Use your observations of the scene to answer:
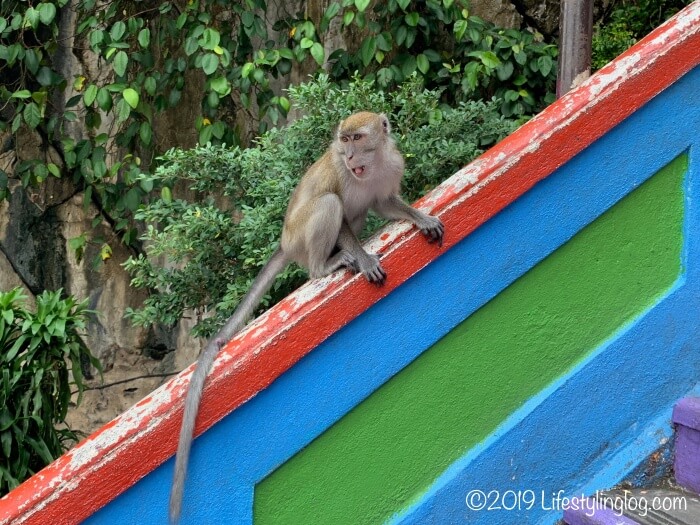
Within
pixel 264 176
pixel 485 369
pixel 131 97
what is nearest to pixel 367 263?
pixel 485 369

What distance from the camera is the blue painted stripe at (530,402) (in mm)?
2178

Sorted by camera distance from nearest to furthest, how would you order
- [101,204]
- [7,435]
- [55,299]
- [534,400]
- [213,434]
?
[213,434] < [534,400] < [7,435] < [55,299] < [101,204]

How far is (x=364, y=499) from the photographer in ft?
7.48

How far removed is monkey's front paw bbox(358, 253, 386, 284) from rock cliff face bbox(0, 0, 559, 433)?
3.32 meters

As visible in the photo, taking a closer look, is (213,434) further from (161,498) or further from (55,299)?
(55,299)

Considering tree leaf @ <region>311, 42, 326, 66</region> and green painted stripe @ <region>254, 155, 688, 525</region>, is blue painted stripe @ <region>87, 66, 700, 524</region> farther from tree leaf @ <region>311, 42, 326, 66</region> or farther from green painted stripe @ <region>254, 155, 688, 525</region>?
tree leaf @ <region>311, 42, 326, 66</region>

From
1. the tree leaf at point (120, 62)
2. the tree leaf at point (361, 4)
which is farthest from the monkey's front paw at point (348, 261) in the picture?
the tree leaf at point (120, 62)

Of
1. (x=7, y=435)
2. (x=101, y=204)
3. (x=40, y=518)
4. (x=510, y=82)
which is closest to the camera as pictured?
(x=40, y=518)

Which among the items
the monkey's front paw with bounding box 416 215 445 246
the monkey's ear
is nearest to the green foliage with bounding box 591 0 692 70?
the monkey's ear

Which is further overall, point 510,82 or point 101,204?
point 101,204

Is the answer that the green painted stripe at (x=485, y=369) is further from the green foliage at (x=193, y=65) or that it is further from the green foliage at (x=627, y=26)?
the green foliage at (x=627, y=26)

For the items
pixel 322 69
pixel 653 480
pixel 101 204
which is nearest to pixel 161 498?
pixel 653 480

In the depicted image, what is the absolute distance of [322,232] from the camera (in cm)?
290

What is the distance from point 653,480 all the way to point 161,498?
136 centimetres
